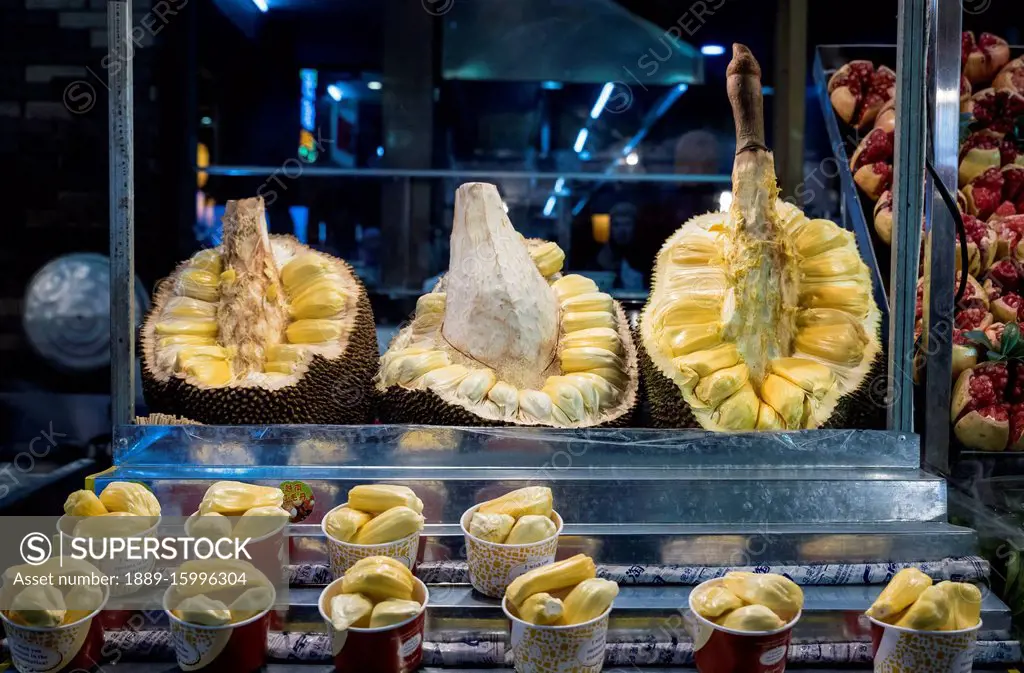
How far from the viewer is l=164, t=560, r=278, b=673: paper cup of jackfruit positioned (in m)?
1.27

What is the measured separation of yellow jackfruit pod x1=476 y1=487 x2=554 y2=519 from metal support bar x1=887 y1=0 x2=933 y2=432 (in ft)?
2.83

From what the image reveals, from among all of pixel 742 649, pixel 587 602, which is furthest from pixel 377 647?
pixel 742 649

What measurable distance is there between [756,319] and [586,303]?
19.5 inches

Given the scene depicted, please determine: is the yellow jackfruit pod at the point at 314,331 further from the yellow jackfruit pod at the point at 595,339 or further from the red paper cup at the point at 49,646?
the red paper cup at the point at 49,646

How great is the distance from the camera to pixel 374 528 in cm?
149

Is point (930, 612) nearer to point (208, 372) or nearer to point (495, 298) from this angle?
point (495, 298)

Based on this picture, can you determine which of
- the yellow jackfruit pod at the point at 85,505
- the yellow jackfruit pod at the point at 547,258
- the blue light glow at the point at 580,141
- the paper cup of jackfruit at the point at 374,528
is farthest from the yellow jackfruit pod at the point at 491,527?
the blue light glow at the point at 580,141

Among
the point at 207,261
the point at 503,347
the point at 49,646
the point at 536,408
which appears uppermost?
the point at 207,261

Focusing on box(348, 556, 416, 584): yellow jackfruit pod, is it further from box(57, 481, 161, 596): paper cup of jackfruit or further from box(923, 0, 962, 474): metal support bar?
box(923, 0, 962, 474): metal support bar

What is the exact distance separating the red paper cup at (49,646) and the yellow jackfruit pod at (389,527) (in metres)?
0.45

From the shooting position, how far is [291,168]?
359 cm

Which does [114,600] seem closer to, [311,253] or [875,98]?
[311,253]

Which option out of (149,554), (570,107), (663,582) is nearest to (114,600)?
(149,554)

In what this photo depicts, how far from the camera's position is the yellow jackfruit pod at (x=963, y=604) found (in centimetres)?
128
